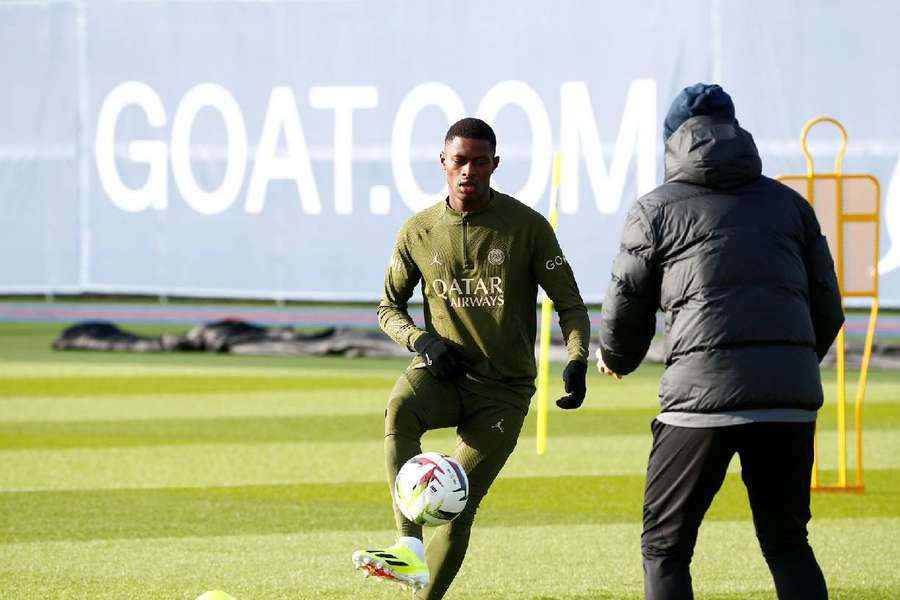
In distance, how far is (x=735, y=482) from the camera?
40.6 ft

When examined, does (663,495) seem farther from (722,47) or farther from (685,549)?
(722,47)

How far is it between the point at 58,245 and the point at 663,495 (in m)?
20.0

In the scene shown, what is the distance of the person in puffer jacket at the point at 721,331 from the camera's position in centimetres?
541

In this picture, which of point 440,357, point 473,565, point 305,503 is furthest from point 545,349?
point 440,357

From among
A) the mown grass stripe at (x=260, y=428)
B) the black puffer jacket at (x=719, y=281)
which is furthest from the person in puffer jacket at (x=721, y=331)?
the mown grass stripe at (x=260, y=428)

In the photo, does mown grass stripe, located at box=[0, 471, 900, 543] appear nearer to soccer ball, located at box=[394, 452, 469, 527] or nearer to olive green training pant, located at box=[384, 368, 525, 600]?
olive green training pant, located at box=[384, 368, 525, 600]

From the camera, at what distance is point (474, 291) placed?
693 centimetres

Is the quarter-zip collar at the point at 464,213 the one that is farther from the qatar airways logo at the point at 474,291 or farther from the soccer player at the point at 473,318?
the qatar airways logo at the point at 474,291

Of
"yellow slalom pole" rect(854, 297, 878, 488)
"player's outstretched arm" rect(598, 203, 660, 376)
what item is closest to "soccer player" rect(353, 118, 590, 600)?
"player's outstretched arm" rect(598, 203, 660, 376)

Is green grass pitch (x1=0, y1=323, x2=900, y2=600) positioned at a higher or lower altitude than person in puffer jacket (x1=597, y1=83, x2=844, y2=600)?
lower

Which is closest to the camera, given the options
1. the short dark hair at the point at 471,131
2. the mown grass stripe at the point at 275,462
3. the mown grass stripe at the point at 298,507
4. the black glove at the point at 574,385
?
the black glove at the point at 574,385

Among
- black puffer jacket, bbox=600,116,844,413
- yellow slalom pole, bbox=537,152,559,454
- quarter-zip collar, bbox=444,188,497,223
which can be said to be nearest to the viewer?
black puffer jacket, bbox=600,116,844,413

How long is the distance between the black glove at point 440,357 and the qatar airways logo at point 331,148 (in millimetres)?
15490

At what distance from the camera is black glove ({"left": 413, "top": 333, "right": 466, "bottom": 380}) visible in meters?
6.72
